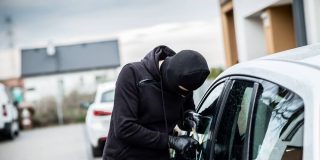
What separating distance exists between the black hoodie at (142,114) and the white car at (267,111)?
0.23m

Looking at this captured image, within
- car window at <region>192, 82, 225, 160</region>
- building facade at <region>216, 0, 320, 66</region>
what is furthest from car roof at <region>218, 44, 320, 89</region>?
building facade at <region>216, 0, 320, 66</region>

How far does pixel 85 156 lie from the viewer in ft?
44.1

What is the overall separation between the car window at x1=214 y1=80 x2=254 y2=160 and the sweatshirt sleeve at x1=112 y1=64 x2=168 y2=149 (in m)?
0.38

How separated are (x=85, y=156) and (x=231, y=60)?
19.1 feet

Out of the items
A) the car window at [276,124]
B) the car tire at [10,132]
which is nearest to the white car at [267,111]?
the car window at [276,124]

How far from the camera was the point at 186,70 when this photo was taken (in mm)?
3121

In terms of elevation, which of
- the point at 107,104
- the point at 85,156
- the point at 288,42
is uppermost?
the point at 288,42

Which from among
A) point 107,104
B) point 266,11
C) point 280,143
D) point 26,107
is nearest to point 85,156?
point 107,104

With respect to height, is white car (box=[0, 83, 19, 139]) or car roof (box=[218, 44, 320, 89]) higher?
car roof (box=[218, 44, 320, 89])

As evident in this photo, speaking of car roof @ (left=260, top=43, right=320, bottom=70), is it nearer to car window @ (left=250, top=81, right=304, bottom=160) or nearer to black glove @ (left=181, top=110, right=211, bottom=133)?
car window @ (left=250, top=81, right=304, bottom=160)

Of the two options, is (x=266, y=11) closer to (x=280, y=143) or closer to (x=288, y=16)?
(x=288, y=16)

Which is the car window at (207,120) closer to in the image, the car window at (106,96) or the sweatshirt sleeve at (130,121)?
the sweatshirt sleeve at (130,121)

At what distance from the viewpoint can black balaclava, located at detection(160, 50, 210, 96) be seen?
3129 mm

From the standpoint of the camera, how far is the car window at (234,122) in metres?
2.73
